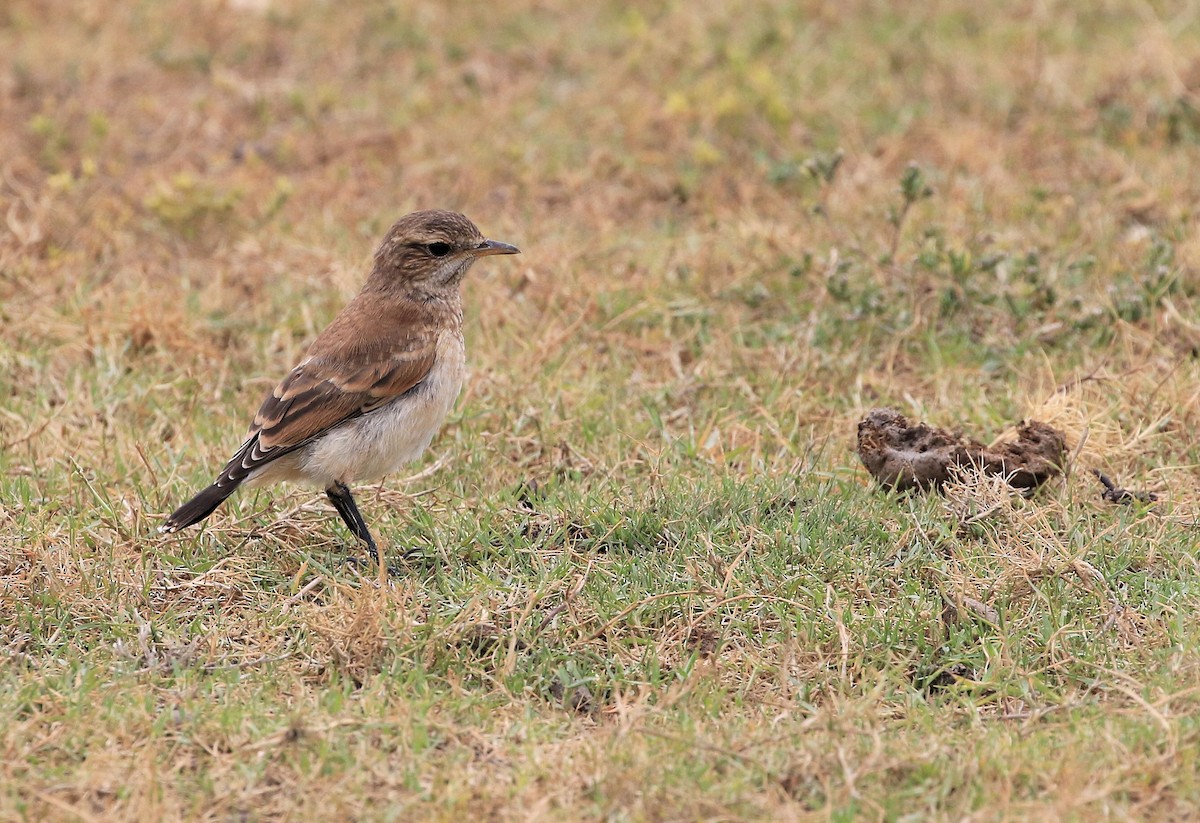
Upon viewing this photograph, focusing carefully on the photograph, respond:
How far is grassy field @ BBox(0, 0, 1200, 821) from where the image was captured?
5066 mm

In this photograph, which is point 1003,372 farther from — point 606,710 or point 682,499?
point 606,710

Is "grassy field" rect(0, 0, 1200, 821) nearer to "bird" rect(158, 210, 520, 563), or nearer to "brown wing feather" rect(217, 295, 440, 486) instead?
"bird" rect(158, 210, 520, 563)

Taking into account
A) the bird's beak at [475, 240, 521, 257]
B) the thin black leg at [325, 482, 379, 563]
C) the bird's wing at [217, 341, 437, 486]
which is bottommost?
the thin black leg at [325, 482, 379, 563]

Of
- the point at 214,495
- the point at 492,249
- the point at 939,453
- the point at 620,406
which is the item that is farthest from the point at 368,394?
the point at 939,453

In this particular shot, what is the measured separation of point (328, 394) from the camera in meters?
6.78

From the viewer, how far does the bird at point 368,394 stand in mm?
6578

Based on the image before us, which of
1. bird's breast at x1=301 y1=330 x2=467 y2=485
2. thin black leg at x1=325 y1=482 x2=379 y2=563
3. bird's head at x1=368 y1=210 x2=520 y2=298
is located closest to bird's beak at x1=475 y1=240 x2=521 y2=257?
bird's head at x1=368 y1=210 x2=520 y2=298

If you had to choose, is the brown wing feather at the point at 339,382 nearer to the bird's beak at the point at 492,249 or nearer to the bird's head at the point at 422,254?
the bird's head at the point at 422,254

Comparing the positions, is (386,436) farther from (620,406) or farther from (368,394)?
(620,406)

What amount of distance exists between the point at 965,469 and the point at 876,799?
2280 millimetres

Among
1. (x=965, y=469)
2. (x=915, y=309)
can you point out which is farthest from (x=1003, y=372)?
(x=965, y=469)

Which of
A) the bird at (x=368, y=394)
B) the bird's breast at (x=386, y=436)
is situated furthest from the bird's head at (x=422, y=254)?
the bird's breast at (x=386, y=436)

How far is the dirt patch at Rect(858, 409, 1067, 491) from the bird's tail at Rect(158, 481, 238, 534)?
2.76 m

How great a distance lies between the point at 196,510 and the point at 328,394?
80 cm
